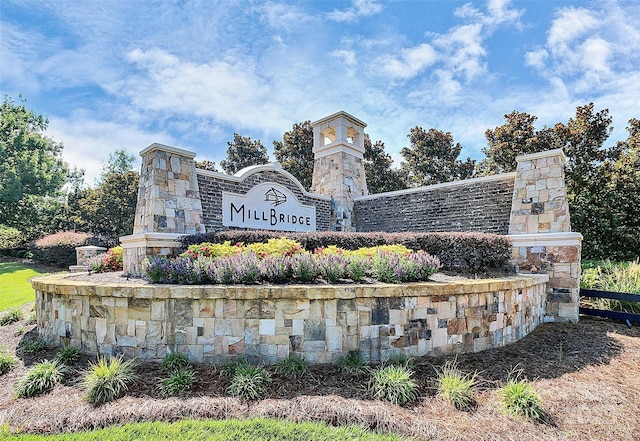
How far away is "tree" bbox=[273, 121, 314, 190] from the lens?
18.8 meters

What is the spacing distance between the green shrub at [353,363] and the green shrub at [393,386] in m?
0.21

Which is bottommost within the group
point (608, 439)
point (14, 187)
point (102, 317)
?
point (608, 439)

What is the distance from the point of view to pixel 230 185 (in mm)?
8070

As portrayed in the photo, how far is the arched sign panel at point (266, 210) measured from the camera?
26.5 ft

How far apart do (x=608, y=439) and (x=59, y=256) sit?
1927cm

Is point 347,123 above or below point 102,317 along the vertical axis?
above

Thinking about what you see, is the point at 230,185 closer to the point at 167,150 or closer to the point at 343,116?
the point at 167,150

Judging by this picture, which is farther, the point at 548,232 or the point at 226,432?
the point at 548,232

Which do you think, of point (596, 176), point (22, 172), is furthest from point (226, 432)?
point (22, 172)

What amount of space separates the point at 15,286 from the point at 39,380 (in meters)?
11.1

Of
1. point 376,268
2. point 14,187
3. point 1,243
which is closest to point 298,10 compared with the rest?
point 376,268

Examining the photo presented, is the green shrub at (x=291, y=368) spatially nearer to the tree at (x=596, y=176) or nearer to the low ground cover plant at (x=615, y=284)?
the low ground cover plant at (x=615, y=284)

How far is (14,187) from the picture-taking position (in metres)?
18.2

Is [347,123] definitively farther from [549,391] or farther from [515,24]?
[549,391]
